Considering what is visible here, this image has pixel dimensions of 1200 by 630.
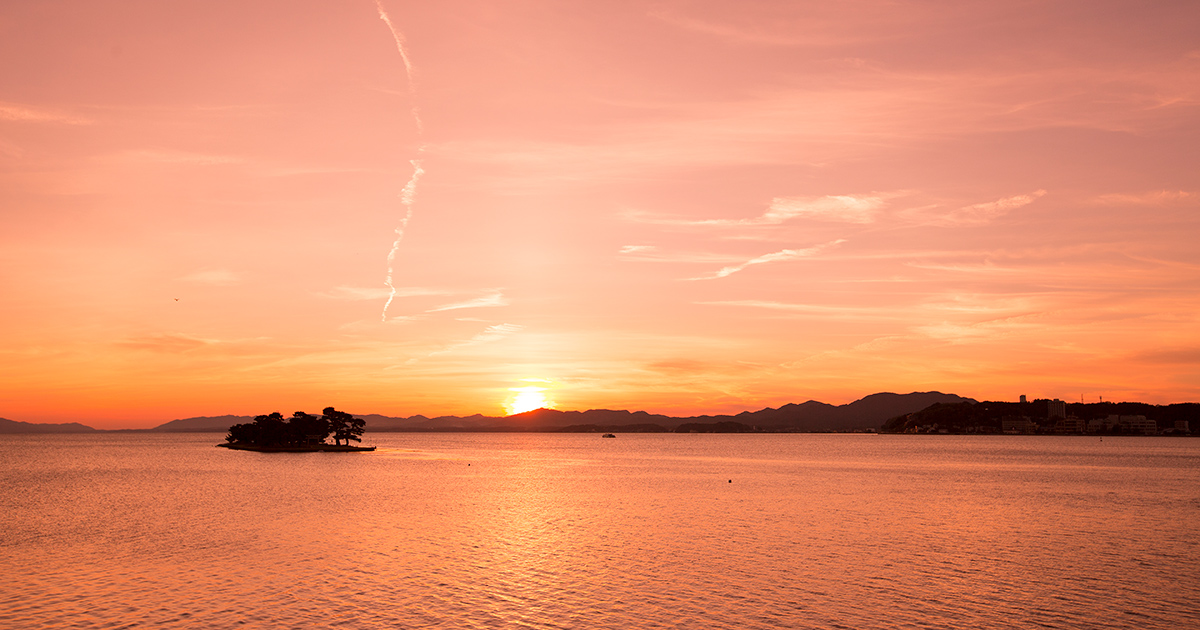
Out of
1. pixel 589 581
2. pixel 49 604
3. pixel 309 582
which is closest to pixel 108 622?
pixel 49 604

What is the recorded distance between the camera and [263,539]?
6247cm

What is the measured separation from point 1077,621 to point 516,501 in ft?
228

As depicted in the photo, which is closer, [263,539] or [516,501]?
[263,539]

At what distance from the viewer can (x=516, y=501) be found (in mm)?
98625

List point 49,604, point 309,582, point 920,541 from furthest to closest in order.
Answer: point 920,541, point 309,582, point 49,604

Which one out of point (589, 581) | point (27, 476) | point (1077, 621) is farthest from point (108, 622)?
point (27, 476)

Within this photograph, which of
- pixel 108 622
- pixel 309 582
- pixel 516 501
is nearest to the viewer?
pixel 108 622

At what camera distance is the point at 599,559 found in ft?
181

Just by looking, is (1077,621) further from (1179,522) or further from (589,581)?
(1179,522)

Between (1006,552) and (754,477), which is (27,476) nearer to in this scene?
(754,477)

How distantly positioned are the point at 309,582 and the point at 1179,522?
251ft

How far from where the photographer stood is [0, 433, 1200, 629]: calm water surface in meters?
39.3

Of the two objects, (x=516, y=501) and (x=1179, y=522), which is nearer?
(x=1179, y=522)

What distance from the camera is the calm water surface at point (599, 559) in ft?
129
